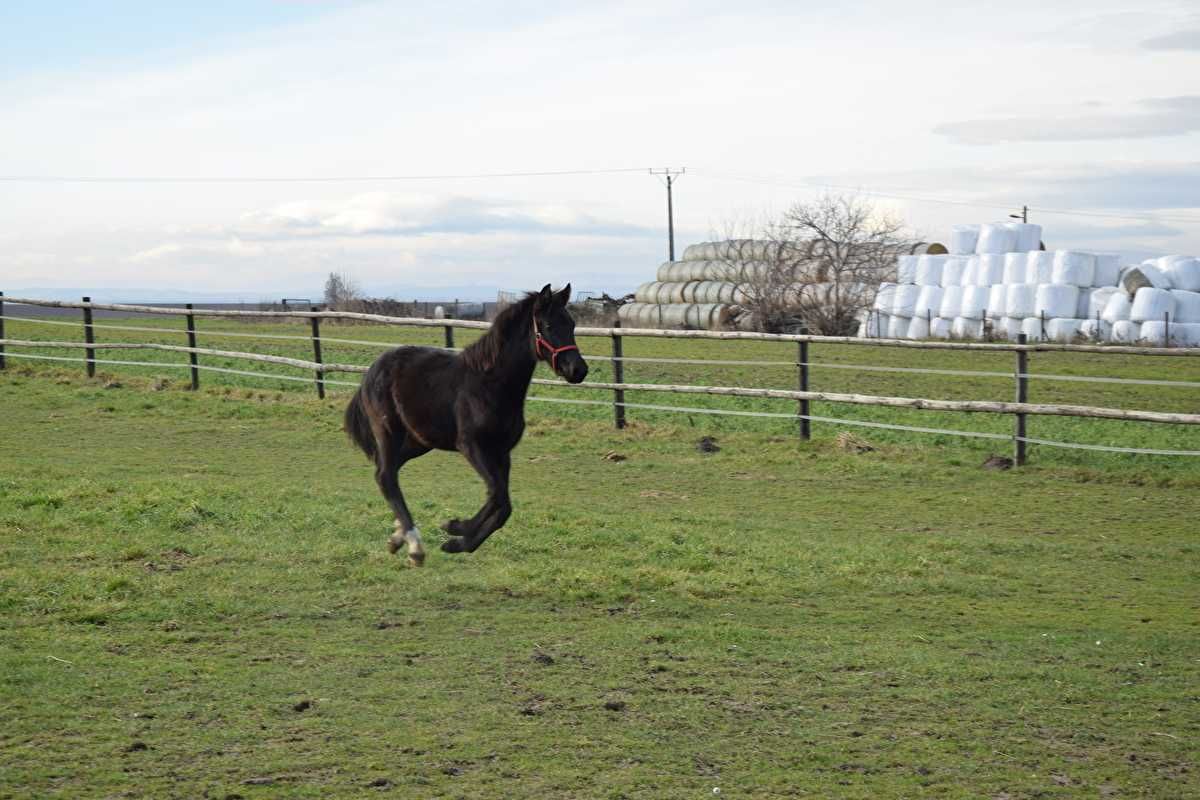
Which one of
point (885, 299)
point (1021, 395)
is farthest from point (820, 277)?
point (1021, 395)

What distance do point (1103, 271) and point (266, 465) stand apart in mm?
23683

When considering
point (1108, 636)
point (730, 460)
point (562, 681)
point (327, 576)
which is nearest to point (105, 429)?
point (730, 460)

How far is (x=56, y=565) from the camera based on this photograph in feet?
27.7

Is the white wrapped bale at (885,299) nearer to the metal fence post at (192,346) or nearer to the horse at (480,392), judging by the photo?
the metal fence post at (192,346)

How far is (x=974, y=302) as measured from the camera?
103 feet

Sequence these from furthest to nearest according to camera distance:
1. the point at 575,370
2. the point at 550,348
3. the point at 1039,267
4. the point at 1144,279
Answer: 1. the point at 1039,267
2. the point at 1144,279
3. the point at 550,348
4. the point at 575,370

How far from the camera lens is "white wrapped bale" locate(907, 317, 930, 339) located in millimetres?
32562

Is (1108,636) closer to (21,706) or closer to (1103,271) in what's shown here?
(21,706)

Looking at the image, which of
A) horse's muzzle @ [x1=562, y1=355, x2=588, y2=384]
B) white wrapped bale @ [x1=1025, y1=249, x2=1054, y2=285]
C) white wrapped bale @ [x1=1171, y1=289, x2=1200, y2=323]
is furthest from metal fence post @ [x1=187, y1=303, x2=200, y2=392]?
white wrapped bale @ [x1=1171, y1=289, x2=1200, y2=323]

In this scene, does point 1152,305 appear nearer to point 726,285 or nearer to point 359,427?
point 726,285

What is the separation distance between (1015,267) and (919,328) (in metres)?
2.79

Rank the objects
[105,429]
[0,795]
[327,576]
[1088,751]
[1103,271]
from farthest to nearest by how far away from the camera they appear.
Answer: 1. [1103,271]
2. [105,429]
3. [327,576]
4. [1088,751]
5. [0,795]

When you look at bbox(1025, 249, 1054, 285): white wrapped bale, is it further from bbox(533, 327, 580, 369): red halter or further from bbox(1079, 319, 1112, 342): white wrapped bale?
bbox(533, 327, 580, 369): red halter

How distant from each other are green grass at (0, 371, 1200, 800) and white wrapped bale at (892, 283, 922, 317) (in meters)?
20.3
